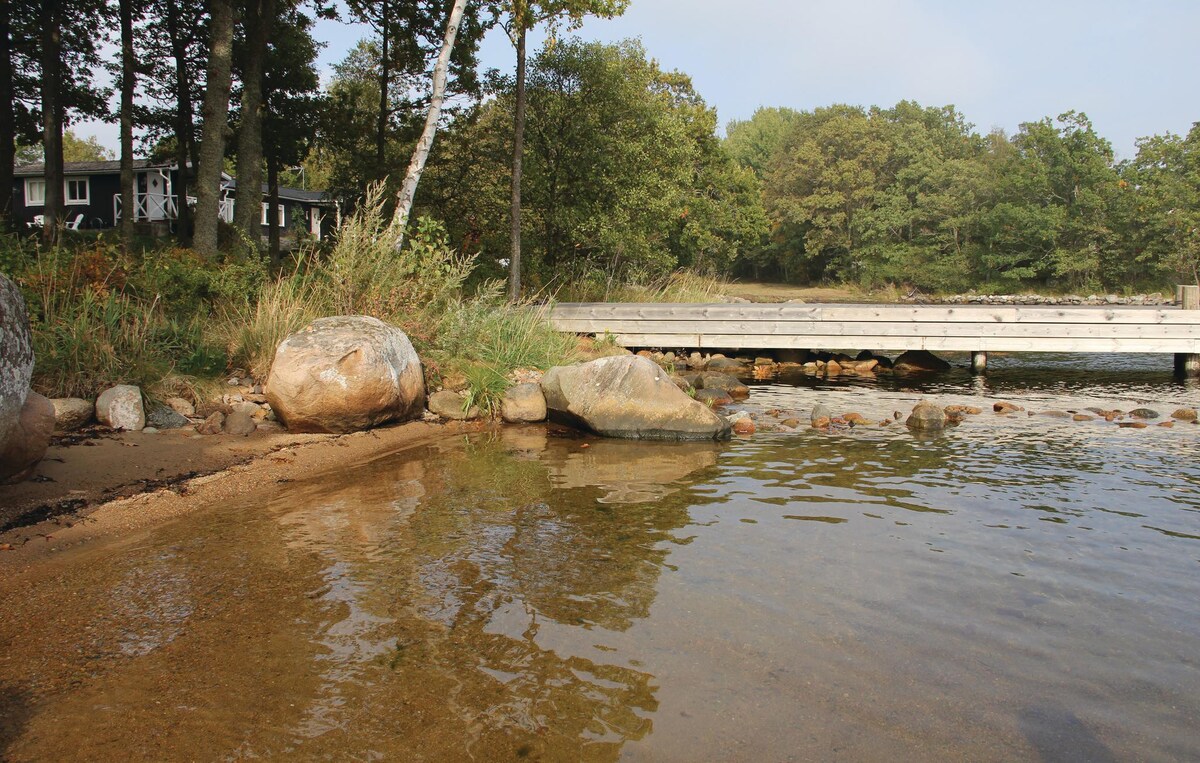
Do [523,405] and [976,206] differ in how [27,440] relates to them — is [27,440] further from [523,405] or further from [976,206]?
[976,206]

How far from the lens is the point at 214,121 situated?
1386cm

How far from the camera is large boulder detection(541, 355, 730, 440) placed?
9.95m

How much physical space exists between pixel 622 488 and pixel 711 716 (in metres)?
3.97

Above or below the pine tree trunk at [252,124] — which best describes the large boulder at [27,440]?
below

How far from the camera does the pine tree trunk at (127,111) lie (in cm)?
1884

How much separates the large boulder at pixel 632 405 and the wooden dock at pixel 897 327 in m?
4.38

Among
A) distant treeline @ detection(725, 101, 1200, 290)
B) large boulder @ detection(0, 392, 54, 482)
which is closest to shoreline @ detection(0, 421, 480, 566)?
large boulder @ detection(0, 392, 54, 482)

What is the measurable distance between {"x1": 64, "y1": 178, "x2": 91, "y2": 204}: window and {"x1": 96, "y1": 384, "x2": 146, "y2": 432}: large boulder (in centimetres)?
3533

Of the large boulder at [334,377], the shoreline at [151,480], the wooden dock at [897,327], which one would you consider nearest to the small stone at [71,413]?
the shoreline at [151,480]

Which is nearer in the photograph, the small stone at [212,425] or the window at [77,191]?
the small stone at [212,425]

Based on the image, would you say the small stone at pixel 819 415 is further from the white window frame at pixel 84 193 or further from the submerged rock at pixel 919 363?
the white window frame at pixel 84 193

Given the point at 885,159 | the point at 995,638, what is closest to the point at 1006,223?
the point at 885,159

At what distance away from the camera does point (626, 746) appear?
3410mm

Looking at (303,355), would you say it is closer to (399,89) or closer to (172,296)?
(172,296)
